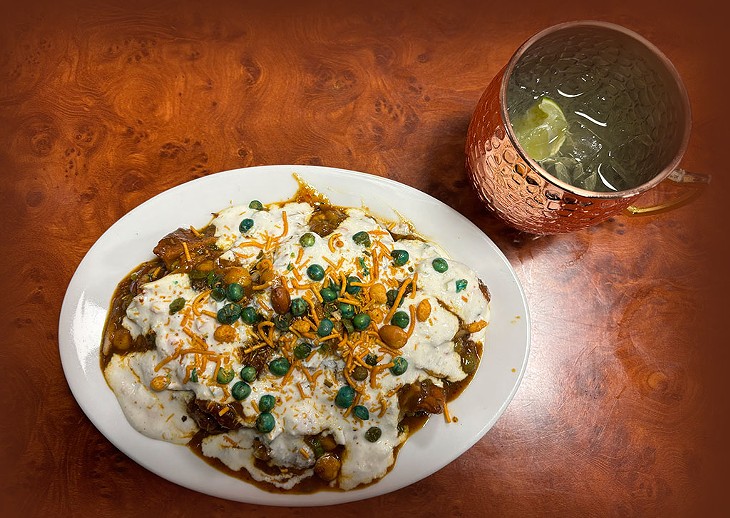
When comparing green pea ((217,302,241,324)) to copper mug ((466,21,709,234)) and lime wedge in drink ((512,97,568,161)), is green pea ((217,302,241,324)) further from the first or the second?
lime wedge in drink ((512,97,568,161))

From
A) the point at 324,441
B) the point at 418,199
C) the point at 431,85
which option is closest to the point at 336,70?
the point at 431,85

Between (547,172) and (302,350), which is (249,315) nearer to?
(302,350)

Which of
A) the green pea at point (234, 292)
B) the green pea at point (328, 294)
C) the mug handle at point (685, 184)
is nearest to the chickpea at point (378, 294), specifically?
the green pea at point (328, 294)

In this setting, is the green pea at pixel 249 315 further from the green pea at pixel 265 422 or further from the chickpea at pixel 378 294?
the chickpea at pixel 378 294

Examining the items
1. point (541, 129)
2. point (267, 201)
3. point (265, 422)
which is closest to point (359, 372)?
point (265, 422)

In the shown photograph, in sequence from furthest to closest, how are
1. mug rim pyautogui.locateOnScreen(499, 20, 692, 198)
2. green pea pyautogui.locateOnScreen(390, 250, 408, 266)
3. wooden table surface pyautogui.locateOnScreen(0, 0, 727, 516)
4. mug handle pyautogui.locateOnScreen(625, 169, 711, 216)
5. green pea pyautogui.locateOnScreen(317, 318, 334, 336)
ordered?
1. wooden table surface pyautogui.locateOnScreen(0, 0, 727, 516)
2. green pea pyautogui.locateOnScreen(390, 250, 408, 266)
3. mug handle pyautogui.locateOnScreen(625, 169, 711, 216)
4. green pea pyautogui.locateOnScreen(317, 318, 334, 336)
5. mug rim pyautogui.locateOnScreen(499, 20, 692, 198)

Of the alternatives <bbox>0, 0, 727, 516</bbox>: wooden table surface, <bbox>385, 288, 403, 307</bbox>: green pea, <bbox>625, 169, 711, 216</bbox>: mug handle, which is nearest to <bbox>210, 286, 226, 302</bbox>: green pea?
<bbox>385, 288, 403, 307</bbox>: green pea

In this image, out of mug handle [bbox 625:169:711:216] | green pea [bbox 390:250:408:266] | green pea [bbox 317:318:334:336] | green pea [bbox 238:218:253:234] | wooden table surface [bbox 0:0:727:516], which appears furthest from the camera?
wooden table surface [bbox 0:0:727:516]
